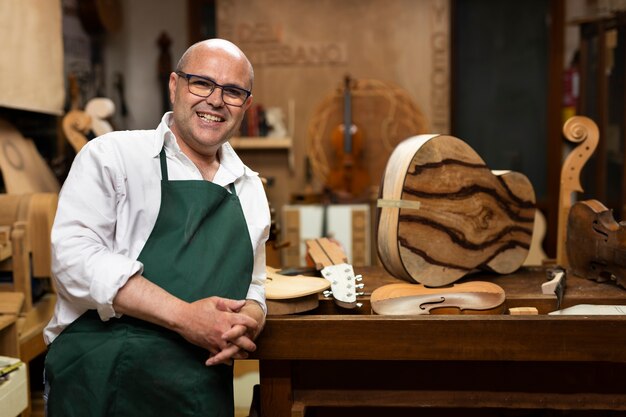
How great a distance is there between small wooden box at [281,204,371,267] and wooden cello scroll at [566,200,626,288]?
9.91 ft

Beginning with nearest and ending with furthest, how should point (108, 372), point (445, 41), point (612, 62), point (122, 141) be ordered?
point (108, 372) < point (122, 141) < point (612, 62) < point (445, 41)

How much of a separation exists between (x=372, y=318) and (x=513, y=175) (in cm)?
103

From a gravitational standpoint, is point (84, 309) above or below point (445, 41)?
below

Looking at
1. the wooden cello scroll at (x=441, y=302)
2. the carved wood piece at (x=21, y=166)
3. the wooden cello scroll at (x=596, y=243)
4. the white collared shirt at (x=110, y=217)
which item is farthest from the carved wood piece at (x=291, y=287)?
the carved wood piece at (x=21, y=166)

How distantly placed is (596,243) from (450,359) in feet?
2.91

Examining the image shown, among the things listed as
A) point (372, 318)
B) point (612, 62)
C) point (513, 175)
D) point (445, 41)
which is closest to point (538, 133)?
point (445, 41)

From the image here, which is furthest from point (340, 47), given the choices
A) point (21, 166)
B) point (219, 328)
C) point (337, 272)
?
point (219, 328)

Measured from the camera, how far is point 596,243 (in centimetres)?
261

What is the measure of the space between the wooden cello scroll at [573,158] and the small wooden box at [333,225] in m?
2.77

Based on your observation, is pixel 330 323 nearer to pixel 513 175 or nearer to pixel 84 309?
pixel 84 309

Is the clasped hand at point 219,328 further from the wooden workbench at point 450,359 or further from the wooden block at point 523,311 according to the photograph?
the wooden block at point 523,311

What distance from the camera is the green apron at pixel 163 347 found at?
6.35 ft

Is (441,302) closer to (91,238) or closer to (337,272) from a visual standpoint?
(337,272)

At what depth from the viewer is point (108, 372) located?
192 centimetres
